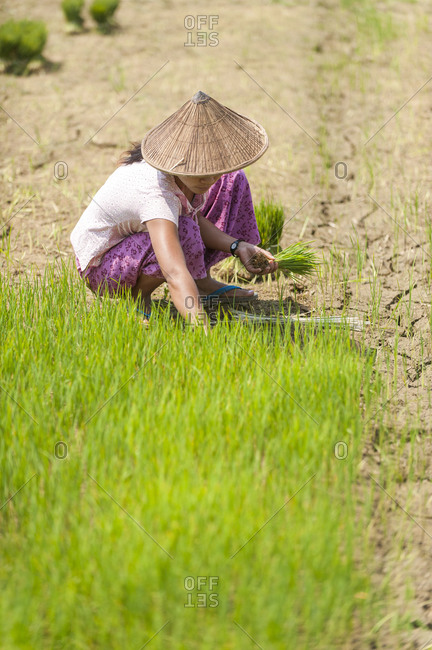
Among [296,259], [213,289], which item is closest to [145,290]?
[213,289]

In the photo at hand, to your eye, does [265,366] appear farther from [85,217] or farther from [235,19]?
[235,19]

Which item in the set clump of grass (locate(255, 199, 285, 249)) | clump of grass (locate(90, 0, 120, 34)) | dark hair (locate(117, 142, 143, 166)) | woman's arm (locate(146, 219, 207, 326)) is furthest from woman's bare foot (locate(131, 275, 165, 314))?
clump of grass (locate(90, 0, 120, 34))

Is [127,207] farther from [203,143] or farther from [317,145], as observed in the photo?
[317,145]

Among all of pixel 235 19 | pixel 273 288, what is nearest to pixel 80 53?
pixel 235 19

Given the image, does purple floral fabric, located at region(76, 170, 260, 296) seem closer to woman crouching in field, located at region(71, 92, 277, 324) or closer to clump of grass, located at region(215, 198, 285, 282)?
woman crouching in field, located at region(71, 92, 277, 324)

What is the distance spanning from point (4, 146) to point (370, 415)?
10.8ft

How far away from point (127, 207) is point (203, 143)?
0.39 meters

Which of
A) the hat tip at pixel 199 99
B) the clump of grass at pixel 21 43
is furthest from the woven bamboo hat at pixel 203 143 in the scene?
the clump of grass at pixel 21 43

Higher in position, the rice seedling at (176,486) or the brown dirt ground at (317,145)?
the brown dirt ground at (317,145)

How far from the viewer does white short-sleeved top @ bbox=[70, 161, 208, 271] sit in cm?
255

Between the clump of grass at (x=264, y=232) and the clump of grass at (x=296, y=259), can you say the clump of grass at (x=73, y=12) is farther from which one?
the clump of grass at (x=296, y=259)

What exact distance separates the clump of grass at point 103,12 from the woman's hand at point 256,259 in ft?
14.0

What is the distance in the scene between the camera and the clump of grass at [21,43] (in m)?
5.42

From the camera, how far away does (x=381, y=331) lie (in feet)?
9.39
